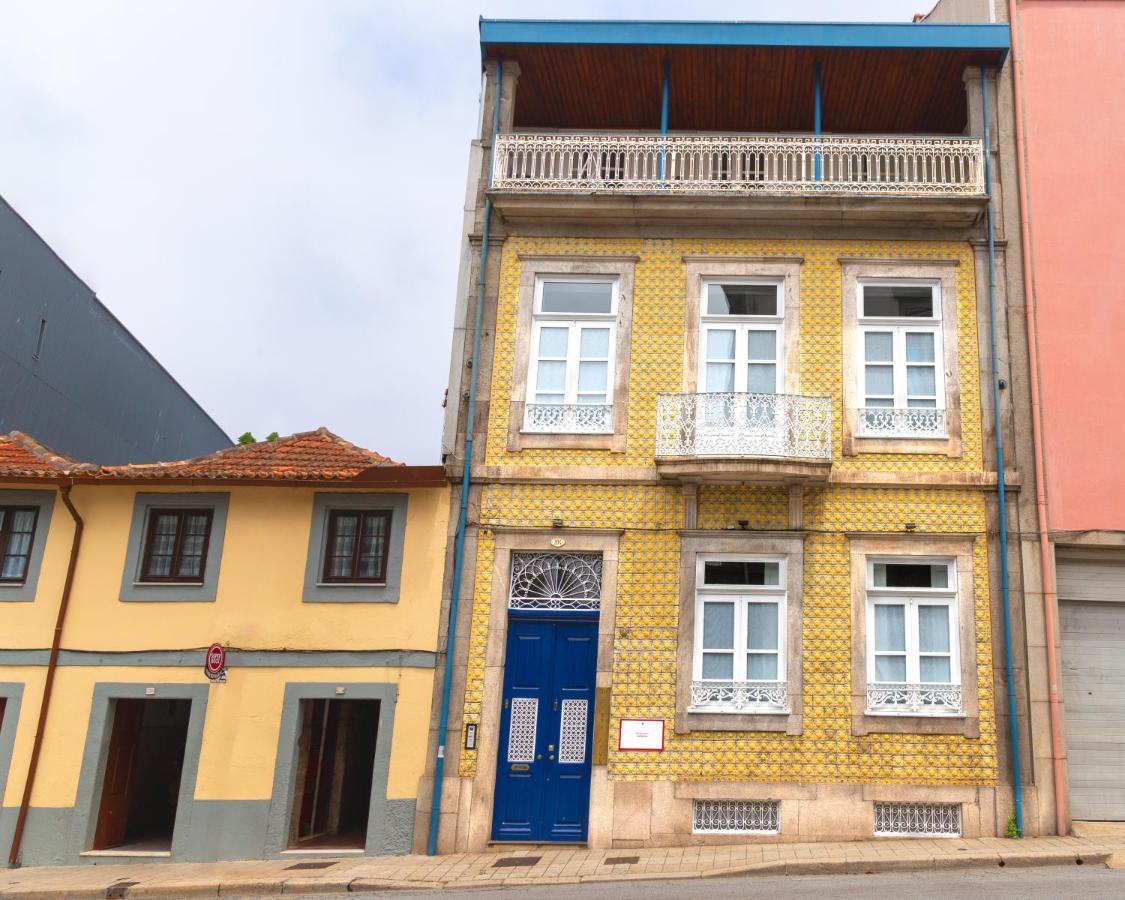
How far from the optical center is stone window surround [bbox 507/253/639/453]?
43.4 ft

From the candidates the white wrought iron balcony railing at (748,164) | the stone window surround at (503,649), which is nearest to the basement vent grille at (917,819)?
the stone window surround at (503,649)

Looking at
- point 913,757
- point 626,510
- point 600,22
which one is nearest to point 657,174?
point 600,22

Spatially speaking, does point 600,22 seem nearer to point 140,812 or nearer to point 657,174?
point 657,174

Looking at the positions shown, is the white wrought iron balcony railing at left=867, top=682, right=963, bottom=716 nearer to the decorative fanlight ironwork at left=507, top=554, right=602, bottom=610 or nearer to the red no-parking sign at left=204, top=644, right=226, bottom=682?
the decorative fanlight ironwork at left=507, top=554, right=602, bottom=610

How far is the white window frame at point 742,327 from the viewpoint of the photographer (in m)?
13.4

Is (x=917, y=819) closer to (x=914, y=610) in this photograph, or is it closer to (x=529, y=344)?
(x=914, y=610)

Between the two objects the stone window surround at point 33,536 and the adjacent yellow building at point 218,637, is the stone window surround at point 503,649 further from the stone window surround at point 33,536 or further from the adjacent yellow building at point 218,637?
the stone window surround at point 33,536

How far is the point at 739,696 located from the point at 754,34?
28.1 feet

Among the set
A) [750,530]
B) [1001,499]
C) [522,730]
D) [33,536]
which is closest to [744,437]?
[750,530]

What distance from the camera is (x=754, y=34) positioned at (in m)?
14.0

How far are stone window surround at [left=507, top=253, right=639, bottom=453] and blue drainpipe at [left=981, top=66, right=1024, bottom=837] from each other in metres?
4.48

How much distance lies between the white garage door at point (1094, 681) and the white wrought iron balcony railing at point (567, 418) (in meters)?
5.81

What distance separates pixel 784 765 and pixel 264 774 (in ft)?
20.0

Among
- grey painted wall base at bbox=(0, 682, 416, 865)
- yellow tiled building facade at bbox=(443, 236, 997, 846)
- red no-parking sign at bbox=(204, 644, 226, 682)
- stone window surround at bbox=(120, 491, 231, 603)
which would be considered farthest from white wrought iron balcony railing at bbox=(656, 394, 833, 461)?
red no-parking sign at bbox=(204, 644, 226, 682)
